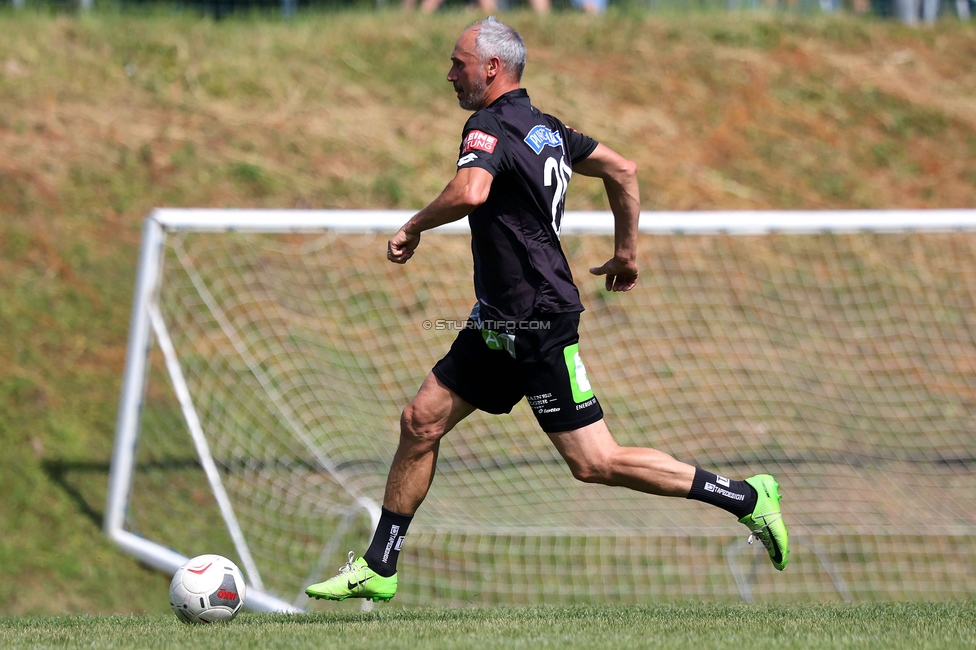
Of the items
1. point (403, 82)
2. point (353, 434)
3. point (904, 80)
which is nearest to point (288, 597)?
point (353, 434)

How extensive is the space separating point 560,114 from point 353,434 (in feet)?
20.2

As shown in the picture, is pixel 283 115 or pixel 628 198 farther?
pixel 283 115

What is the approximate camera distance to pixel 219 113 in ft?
40.6

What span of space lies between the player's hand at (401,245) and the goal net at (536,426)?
114 inches

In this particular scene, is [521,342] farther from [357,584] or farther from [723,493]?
[357,584]

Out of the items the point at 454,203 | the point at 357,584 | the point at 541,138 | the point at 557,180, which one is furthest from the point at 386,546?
the point at 541,138

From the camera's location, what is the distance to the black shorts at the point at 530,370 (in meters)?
4.41

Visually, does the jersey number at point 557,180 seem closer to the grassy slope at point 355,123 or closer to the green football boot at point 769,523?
the green football boot at point 769,523

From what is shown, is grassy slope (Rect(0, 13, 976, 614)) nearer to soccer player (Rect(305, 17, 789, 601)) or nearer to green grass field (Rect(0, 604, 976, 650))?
green grass field (Rect(0, 604, 976, 650))

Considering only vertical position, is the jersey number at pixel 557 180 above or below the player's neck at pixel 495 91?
below

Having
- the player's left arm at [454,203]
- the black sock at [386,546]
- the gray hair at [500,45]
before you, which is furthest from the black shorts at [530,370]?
the gray hair at [500,45]

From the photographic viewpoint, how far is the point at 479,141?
4215 millimetres

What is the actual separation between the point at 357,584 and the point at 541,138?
2.08 meters

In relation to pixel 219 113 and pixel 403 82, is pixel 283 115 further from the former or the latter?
pixel 403 82
